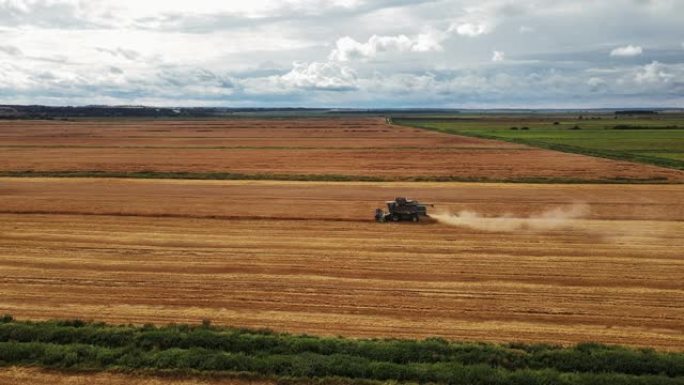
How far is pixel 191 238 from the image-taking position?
2755 cm

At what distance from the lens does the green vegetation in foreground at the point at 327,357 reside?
13477 millimetres

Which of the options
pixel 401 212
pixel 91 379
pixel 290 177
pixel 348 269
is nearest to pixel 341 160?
pixel 290 177

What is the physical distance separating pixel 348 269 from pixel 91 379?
1048cm

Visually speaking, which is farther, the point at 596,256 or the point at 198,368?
the point at 596,256

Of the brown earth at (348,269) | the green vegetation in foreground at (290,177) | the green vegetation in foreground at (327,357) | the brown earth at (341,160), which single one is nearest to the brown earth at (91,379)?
the green vegetation in foreground at (327,357)

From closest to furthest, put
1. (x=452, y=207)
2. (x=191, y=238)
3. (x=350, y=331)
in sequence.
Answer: (x=350, y=331) → (x=191, y=238) → (x=452, y=207)

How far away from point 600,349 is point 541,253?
32.8 feet

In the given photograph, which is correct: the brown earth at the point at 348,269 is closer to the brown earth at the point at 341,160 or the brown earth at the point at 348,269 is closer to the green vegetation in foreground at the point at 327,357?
the green vegetation in foreground at the point at 327,357

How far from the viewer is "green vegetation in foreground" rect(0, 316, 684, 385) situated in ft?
44.2

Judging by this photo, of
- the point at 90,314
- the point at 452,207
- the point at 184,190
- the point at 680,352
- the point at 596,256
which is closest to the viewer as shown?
the point at 680,352

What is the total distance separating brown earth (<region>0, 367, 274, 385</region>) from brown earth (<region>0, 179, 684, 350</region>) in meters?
3.28

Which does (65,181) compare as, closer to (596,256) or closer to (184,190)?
(184,190)

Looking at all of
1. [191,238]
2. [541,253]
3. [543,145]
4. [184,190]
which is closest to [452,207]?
[541,253]

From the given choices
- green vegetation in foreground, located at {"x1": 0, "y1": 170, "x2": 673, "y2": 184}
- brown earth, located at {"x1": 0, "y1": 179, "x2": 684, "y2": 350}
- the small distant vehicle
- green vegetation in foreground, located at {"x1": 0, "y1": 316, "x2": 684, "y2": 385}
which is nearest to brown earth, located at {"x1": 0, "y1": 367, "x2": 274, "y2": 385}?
green vegetation in foreground, located at {"x1": 0, "y1": 316, "x2": 684, "y2": 385}
